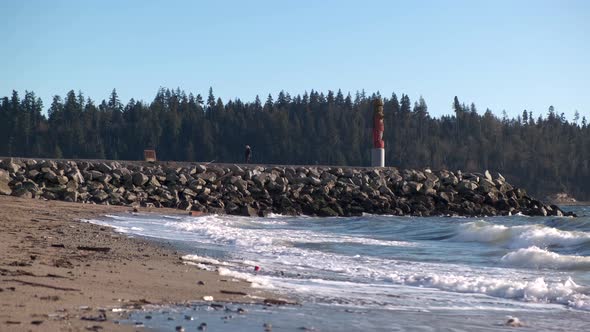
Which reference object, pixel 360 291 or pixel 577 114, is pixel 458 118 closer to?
pixel 577 114

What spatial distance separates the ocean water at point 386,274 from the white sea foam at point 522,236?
31 mm

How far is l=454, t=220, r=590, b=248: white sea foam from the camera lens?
17781 mm

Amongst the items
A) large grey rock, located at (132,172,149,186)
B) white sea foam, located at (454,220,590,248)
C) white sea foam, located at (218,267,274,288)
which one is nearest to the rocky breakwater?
large grey rock, located at (132,172,149,186)

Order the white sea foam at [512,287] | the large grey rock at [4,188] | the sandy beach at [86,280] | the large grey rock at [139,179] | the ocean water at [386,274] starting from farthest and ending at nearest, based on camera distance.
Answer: the large grey rock at [139,179] → the large grey rock at [4,188] → the white sea foam at [512,287] → the ocean water at [386,274] → the sandy beach at [86,280]

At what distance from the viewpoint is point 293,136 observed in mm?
79875

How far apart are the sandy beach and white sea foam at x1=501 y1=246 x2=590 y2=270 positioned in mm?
5700

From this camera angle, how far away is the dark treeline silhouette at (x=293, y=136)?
75000mm

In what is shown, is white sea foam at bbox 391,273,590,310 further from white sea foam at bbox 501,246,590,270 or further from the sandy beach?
the sandy beach

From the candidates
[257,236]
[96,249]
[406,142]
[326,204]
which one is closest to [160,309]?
[96,249]

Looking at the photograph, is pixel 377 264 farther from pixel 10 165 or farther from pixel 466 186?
pixel 466 186

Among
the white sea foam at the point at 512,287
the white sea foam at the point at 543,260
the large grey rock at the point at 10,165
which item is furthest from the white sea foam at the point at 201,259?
the large grey rock at the point at 10,165

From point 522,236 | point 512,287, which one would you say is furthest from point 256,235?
point 512,287

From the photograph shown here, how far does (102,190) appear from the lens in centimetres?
2581

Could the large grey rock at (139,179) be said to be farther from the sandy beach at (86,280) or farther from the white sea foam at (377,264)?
the sandy beach at (86,280)
